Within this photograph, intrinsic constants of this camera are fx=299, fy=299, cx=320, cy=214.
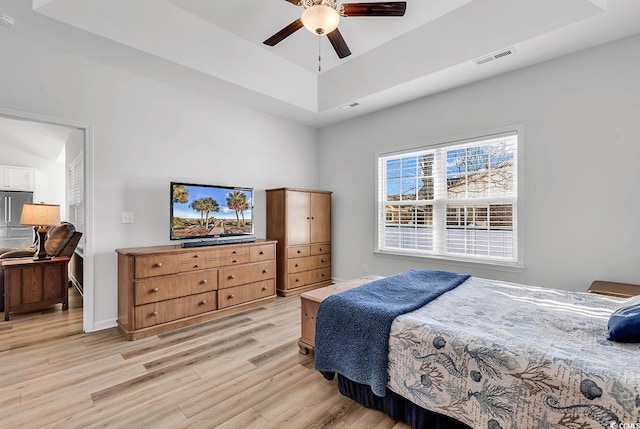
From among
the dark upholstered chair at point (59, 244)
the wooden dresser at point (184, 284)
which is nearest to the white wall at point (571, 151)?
the wooden dresser at point (184, 284)

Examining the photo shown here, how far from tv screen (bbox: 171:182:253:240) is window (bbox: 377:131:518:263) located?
79.1 inches

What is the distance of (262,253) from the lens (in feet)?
13.1

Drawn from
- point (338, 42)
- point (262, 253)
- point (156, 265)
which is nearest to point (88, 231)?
point (156, 265)

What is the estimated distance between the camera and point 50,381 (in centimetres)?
218

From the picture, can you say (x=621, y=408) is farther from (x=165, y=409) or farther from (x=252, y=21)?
(x=252, y=21)

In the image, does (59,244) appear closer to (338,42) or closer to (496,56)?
(338,42)

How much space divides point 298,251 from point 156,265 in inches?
79.3

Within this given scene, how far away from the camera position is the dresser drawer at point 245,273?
11.7 feet

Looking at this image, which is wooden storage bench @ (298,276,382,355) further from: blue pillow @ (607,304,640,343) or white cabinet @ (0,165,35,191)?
white cabinet @ (0,165,35,191)

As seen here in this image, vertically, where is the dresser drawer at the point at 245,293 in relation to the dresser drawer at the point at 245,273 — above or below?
below

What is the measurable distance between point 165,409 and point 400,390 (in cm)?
146

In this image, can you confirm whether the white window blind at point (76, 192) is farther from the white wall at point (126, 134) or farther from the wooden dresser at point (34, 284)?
the white wall at point (126, 134)

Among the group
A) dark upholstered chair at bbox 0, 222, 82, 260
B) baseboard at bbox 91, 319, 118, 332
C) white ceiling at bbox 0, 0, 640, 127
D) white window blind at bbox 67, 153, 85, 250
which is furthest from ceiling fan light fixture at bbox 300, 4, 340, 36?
white window blind at bbox 67, 153, 85, 250

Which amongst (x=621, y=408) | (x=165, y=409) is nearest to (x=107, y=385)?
(x=165, y=409)
